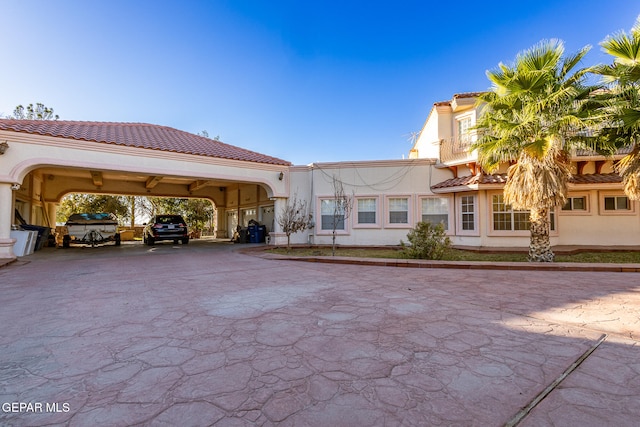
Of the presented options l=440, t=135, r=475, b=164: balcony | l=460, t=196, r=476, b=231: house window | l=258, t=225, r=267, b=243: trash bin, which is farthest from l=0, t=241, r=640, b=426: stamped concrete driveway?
l=258, t=225, r=267, b=243: trash bin

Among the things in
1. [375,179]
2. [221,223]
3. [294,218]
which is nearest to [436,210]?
[375,179]

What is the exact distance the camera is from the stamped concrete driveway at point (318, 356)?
213cm

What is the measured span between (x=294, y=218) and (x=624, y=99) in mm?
12281

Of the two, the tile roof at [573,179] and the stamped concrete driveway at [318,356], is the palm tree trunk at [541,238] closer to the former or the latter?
the tile roof at [573,179]

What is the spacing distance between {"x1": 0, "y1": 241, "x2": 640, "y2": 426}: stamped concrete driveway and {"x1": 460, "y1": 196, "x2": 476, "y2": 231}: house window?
26.9ft

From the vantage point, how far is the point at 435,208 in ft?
49.8

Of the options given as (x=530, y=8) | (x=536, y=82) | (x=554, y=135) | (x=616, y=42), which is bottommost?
(x=554, y=135)

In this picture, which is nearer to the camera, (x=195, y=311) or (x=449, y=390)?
(x=449, y=390)

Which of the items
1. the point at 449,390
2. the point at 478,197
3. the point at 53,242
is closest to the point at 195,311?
the point at 449,390

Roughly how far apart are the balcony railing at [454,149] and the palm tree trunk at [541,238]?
4535 millimetres

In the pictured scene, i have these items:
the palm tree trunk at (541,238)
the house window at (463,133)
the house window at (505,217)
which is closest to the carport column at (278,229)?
the house window at (463,133)

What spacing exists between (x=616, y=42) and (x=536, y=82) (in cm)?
227

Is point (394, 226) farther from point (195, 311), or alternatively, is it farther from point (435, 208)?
point (195, 311)

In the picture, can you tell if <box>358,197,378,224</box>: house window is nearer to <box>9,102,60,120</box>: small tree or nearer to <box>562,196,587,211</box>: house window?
<box>562,196,587,211</box>: house window
